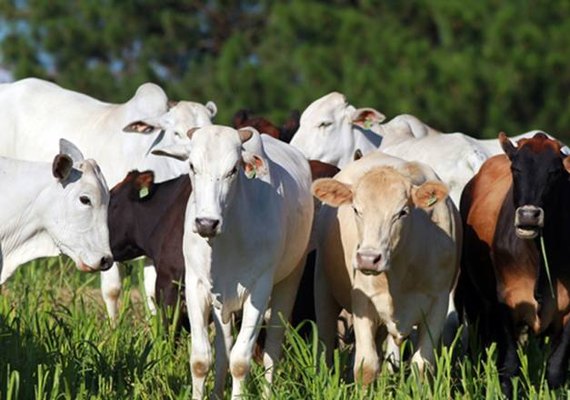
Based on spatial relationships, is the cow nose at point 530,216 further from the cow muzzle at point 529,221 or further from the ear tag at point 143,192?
the ear tag at point 143,192

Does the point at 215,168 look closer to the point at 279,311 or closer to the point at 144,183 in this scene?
the point at 279,311

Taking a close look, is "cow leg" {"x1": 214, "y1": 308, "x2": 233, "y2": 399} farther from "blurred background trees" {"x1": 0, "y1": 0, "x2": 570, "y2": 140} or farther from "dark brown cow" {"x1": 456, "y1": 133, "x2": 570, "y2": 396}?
"blurred background trees" {"x1": 0, "y1": 0, "x2": 570, "y2": 140}

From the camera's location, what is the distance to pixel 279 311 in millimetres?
8352

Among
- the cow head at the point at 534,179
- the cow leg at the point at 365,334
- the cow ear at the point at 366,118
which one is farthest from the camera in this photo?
the cow ear at the point at 366,118

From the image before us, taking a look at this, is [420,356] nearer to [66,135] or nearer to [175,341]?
[175,341]

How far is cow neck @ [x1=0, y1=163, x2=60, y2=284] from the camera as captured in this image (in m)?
7.78

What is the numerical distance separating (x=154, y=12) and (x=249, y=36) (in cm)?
161

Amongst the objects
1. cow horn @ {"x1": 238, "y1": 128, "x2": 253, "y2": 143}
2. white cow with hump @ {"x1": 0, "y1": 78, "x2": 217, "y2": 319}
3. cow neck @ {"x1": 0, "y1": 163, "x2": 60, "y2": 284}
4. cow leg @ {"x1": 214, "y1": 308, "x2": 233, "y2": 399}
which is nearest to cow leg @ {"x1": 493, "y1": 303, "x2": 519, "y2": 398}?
cow leg @ {"x1": 214, "y1": 308, "x2": 233, "y2": 399}

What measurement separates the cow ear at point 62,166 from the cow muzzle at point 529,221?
2261 millimetres

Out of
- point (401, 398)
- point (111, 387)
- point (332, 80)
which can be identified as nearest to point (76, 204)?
point (111, 387)

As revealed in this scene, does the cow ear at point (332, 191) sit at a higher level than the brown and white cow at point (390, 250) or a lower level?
higher

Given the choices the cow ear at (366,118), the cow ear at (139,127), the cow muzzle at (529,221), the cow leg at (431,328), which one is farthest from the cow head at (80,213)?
the cow ear at (366,118)

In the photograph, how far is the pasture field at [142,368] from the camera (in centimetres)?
733

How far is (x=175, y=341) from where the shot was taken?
28.0ft
